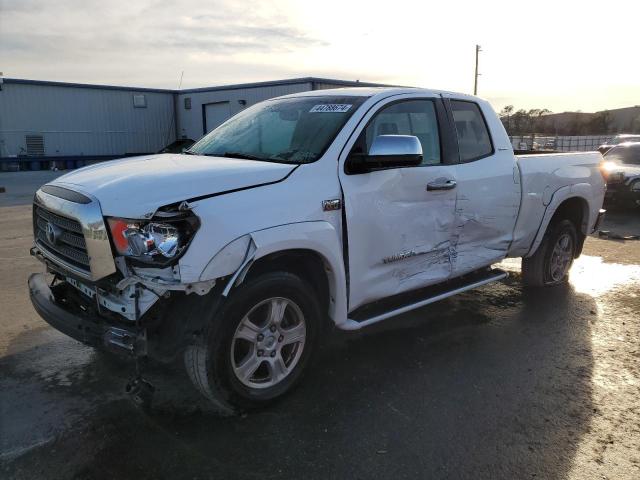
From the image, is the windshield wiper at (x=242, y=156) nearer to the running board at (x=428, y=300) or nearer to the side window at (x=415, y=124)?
the side window at (x=415, y=124)

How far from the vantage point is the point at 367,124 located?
388cm

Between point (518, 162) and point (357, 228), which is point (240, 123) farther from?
point (518, 162)

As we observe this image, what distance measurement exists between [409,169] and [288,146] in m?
0.91

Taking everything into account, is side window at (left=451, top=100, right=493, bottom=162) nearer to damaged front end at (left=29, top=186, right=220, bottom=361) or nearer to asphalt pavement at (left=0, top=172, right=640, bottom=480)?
asphalt pavement at (left=0, top=172, right=640, bottom=480)

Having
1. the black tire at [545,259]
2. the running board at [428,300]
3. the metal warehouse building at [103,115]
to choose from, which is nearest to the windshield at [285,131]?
the running board at [428,300]

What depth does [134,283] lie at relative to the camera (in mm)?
2934

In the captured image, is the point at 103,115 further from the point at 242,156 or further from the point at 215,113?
the point at 242,156

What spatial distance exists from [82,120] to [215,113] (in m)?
6.34

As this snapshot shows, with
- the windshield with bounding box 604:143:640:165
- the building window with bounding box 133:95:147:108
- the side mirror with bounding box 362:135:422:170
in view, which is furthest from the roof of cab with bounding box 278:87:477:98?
the building window with bounding box 133:95:147:108

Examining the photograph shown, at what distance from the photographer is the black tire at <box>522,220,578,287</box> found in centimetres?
582

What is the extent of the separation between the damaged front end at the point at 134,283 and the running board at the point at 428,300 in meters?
1.13

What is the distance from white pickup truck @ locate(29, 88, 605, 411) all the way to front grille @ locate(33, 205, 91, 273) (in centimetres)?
1

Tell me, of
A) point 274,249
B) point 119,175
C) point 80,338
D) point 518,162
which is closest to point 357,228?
point 274,249

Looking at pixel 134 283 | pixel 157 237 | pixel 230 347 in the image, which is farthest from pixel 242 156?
pixel 230 347
